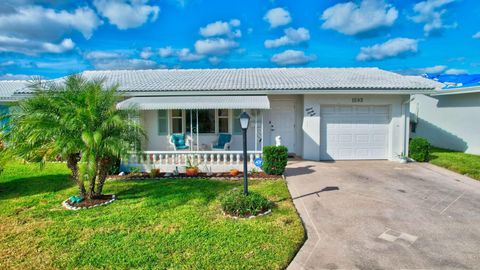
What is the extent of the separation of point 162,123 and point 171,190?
6.52m

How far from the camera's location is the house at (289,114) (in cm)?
1262

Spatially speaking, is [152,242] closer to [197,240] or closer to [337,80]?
[197,240]

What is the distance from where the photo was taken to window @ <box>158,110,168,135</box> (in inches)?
584

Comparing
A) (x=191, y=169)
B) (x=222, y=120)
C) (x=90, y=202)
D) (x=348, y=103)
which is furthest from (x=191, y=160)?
(x=348, y=103)

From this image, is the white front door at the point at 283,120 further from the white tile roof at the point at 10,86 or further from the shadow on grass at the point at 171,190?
the white tile roof at the point at 10,86

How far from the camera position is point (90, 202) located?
7906 millimetres

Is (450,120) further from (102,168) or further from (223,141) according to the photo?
(102,168)

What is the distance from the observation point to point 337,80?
14.7 m

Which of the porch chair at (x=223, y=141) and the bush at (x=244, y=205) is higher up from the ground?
the porch chair at (x=223, y=141)

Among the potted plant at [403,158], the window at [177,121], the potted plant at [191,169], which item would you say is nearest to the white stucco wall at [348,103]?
the potted plant at [403,158]

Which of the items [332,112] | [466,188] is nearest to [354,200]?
[466,188]

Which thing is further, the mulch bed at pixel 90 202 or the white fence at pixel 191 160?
the white fence at pixel 191 160

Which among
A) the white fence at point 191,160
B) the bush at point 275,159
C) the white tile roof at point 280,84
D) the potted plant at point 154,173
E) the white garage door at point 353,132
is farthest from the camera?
the white garage door at point 353,132

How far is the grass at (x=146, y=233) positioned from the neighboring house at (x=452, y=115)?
44.8ft
